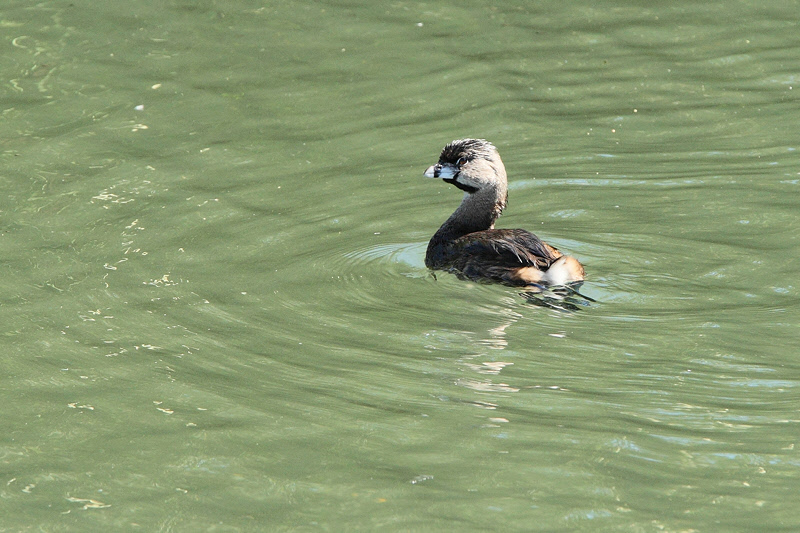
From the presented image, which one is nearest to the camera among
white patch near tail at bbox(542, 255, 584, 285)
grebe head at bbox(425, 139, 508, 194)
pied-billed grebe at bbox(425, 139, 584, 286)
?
white patch near tail at bbox(542, 255, 584, 285)

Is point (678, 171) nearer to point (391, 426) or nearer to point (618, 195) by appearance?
point (618, 195)

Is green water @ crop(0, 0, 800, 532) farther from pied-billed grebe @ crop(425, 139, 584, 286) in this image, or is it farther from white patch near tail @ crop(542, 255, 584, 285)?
pied-billed grebe @ crop(425, 139, 584, 286)

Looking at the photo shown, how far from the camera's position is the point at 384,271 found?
26.9ft

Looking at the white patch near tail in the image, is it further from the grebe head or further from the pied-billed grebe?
the grebe head

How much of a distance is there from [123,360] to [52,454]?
3.50ft

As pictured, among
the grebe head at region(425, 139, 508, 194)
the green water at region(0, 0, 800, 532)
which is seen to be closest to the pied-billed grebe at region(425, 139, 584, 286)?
the grebe head at region(425, 139, 508, 194)

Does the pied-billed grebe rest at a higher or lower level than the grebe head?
lower

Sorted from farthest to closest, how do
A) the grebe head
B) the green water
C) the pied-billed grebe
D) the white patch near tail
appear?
the grebe head, the pied-billed grebe, the white patch near tail, the green water

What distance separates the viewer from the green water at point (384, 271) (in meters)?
5.23

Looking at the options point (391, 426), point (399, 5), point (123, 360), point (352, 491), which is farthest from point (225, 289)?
point (399, 5)

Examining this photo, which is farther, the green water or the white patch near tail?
the white patch near tail

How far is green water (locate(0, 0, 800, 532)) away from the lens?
5230mm

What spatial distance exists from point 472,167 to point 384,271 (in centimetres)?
119

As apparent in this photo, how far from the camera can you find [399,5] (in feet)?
45.8
